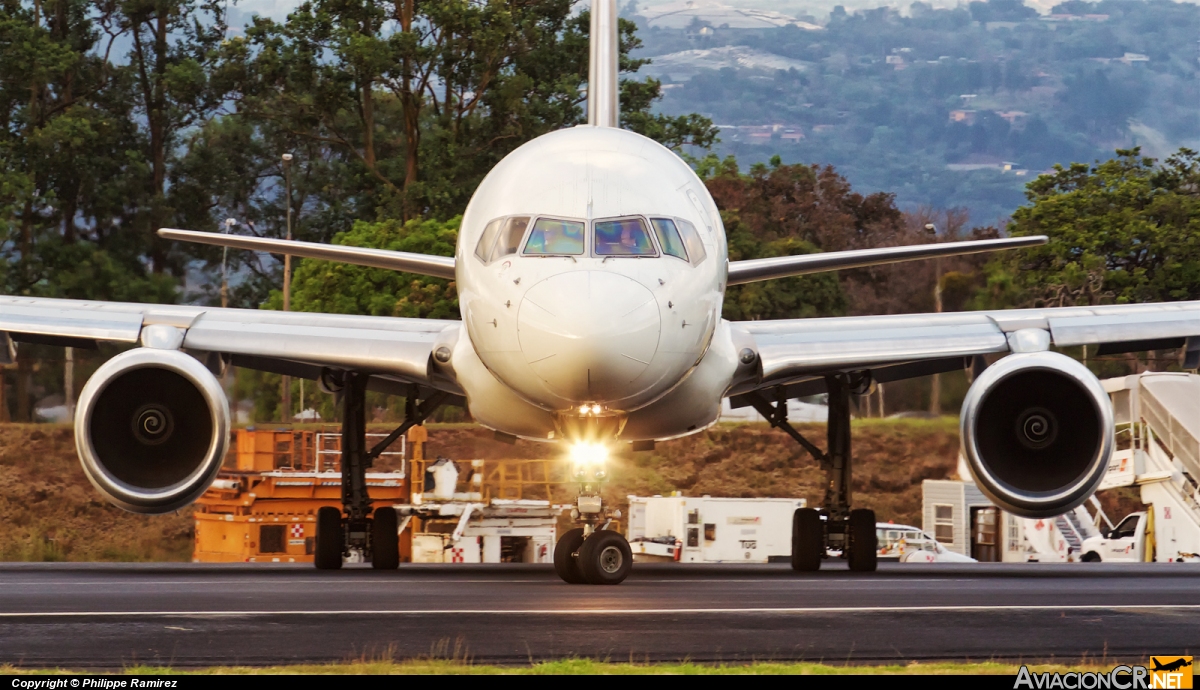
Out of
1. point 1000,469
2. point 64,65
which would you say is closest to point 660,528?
point 1000,469

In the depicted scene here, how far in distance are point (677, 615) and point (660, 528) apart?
22.8 m

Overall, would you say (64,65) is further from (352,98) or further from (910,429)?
(910,429)

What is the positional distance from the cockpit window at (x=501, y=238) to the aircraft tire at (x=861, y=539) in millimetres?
6950

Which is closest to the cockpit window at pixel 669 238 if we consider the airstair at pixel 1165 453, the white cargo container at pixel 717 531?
the airstair at pixel 1165 453

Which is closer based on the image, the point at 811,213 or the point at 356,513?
the point at 356,513

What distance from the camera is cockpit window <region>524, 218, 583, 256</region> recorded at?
13.3 metres

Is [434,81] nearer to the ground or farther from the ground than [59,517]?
farther from the ground

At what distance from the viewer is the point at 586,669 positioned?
7.16m

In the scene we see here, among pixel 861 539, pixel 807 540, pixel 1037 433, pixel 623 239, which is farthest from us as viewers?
pixel 807 540

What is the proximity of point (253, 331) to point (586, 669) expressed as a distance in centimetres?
1066

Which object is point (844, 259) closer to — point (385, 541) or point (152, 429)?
point (385, 541)

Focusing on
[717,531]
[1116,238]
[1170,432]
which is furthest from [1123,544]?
[1116,238]

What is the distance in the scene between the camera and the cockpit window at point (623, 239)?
43.7 ft
